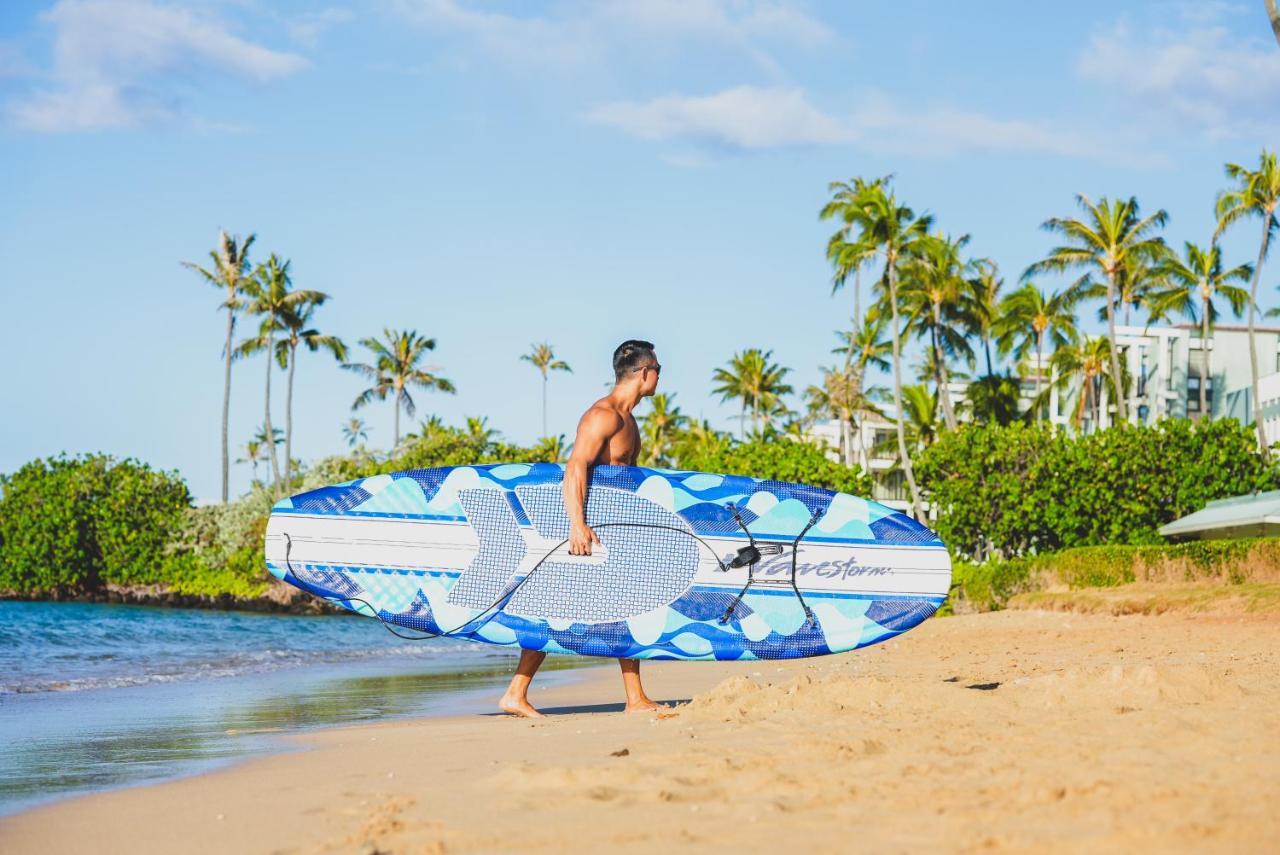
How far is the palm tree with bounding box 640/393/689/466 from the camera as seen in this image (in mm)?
63444

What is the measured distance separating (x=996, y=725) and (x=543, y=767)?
167 cm

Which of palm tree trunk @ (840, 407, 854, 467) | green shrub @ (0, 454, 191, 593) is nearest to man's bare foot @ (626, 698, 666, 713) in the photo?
palm tree trunk @ (840, 407, 854, 467)

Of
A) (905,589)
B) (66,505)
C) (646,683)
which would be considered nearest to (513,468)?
(905,589)

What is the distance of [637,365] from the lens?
6.51m

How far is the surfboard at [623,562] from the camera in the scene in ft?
22.4

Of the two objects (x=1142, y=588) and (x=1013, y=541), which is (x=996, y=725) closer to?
(x=1142, y=588)

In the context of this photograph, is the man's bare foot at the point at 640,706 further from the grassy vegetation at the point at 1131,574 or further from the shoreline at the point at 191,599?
the shoreline at the point at 191,599

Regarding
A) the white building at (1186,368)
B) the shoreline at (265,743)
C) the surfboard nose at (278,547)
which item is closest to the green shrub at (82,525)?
the white building at (1186,368)

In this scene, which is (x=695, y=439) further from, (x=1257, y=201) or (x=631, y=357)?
(x=631, y=357)

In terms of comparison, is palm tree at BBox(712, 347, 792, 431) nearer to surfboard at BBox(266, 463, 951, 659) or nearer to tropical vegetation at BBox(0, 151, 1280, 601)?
A: tropical vegetation at BBox(0, 151, 1280, 601)

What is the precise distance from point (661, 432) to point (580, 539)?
5737 centimetres

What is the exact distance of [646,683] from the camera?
31.6 feet

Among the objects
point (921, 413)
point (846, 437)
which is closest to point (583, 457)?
point (921, 413)

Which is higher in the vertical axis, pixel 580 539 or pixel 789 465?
pixel 789 465
